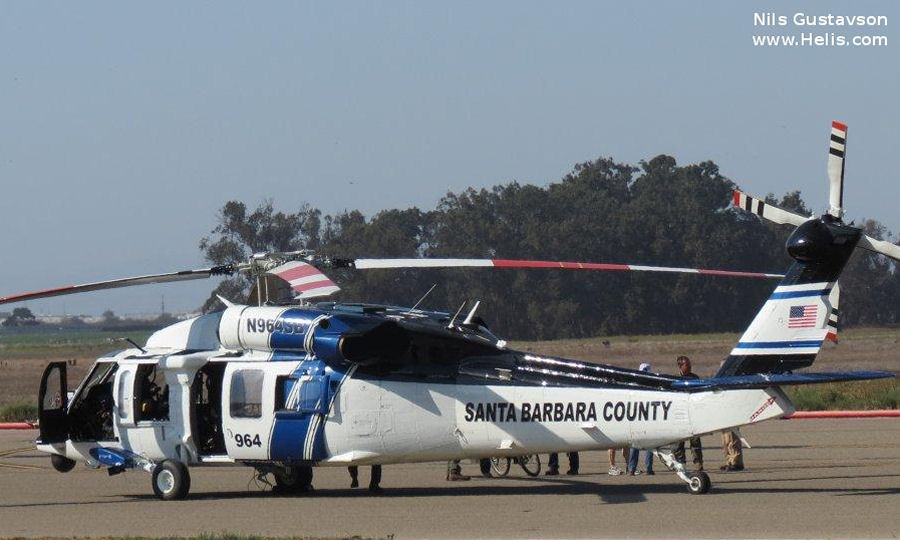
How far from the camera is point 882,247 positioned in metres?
13.7

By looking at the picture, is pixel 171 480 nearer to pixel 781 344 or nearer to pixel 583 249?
pixel 781 344

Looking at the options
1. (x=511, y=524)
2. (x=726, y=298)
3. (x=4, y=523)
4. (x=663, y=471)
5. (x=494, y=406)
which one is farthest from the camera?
(x=726, y=298)

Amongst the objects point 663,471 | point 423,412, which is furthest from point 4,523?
point 663,471

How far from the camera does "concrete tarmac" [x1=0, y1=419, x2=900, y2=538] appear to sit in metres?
13.0

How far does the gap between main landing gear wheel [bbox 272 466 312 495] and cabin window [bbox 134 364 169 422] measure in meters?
1.69

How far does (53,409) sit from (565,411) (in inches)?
278

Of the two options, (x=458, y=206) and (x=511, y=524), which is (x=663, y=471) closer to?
(x=511, y=524)

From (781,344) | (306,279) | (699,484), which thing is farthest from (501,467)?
(306,279)

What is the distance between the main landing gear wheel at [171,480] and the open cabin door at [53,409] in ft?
5.72

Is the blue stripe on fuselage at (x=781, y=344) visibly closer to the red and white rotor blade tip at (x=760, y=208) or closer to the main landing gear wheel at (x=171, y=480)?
the red and white rotor blade tip at (x=760, y=208)

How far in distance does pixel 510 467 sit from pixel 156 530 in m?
7.04

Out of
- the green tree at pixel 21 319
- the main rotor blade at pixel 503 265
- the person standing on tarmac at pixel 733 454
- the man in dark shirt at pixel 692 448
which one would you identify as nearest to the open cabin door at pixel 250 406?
the main rotor blade at pixel 503 265

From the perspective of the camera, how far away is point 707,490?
49.8 feet

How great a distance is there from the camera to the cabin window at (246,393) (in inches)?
642
